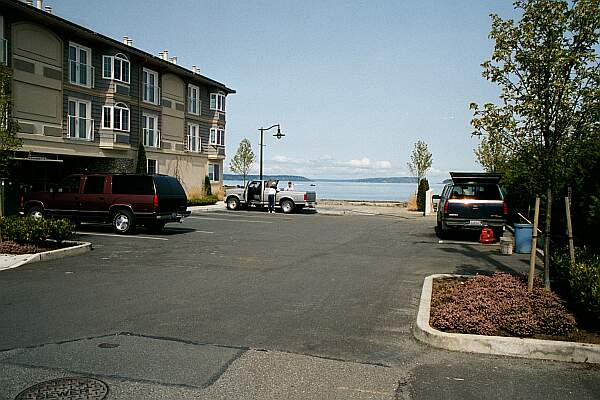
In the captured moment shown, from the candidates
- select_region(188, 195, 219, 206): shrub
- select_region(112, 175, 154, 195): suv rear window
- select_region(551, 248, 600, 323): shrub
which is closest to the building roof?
select_region(188, 195, 219, 206): shrub

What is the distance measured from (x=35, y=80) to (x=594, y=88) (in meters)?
26.0

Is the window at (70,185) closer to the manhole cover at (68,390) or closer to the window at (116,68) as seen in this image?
the window at (116,68)

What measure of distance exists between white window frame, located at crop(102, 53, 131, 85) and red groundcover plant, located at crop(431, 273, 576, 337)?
28.5 m

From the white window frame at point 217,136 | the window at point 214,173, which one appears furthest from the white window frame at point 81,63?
the window at point 214,173

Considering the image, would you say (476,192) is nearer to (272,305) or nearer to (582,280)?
(582,280)

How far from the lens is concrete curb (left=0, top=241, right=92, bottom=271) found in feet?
39.5

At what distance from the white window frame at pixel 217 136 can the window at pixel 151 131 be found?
733 cm

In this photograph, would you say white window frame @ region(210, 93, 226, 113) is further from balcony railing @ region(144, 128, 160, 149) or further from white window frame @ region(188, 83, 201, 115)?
balcony railing @ region(144, 128, 160, 149)

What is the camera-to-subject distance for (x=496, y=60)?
8.00m

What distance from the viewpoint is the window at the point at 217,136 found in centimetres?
4503

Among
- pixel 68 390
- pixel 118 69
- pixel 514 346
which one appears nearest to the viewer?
pixel 68 390

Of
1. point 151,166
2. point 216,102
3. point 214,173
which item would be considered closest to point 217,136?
point 216,102

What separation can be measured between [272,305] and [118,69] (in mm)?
27929

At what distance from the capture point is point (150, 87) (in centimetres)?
3716
